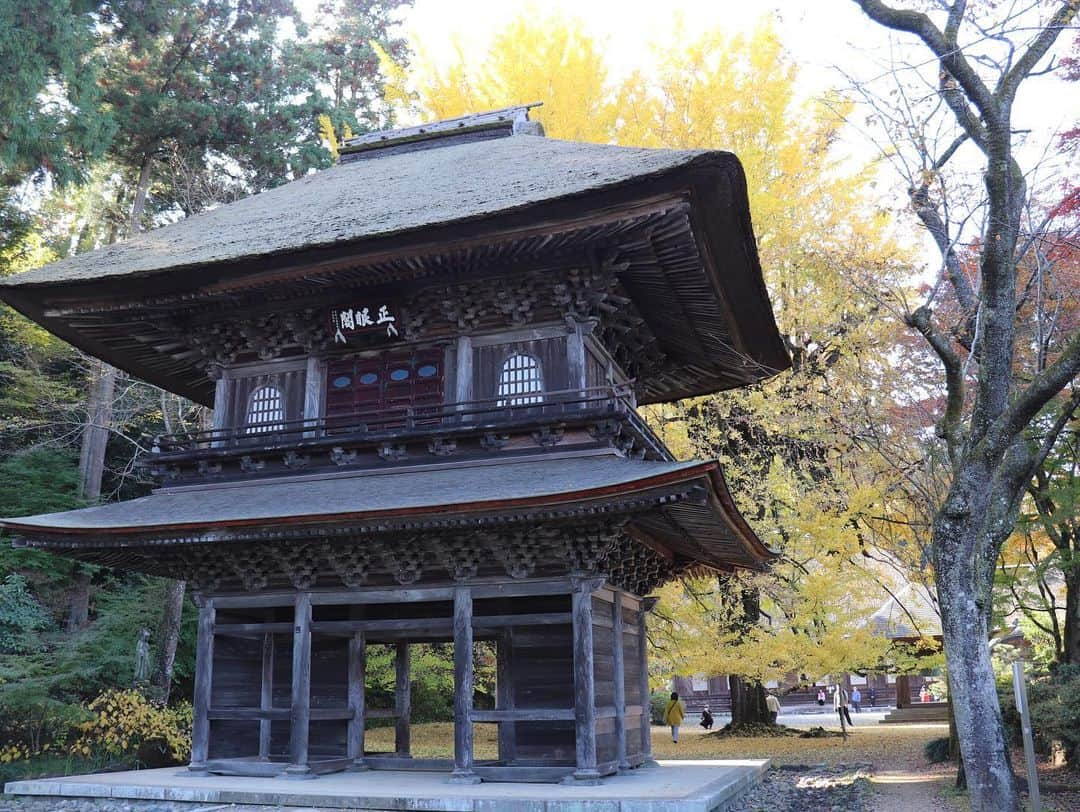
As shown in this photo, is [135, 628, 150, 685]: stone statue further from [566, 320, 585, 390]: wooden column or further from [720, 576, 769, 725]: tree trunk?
[720, 576, 769, 725]: tree trunk

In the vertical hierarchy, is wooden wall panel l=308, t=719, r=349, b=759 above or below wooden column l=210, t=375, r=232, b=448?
below

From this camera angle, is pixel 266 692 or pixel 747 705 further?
pixel 747 705

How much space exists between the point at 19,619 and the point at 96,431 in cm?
708

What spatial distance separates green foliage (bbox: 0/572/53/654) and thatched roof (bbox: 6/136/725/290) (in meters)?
7.83

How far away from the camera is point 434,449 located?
1088 cm

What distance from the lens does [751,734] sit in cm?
2106

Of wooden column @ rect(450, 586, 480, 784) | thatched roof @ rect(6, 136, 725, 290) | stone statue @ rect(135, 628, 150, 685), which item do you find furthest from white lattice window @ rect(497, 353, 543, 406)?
stone statue @ rect(135, 628, 150, 685)

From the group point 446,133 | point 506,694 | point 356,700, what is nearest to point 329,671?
point 356,700

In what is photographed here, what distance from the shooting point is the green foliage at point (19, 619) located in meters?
16.1

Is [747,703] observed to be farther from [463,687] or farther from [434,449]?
[434,449]

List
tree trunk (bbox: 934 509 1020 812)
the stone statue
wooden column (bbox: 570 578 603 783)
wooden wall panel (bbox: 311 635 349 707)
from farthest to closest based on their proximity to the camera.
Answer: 1. the stone statue
2. wooden wall panel (bbox: 311 635 349 707)
3. wooden column (bbox: 570 578 603 783)
4. tree trunk (bbox: 934 509 1020 812)

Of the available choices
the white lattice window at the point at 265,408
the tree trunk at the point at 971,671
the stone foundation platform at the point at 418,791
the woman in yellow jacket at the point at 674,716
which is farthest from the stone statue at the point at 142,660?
the tree trunk at the point at 971,671

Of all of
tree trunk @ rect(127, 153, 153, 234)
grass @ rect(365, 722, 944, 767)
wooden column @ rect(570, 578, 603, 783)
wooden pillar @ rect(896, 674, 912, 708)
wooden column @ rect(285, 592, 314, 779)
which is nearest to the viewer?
wooden column @ rect(570, 578, 603, 783)

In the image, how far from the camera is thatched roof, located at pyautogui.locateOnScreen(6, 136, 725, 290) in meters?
9.99
